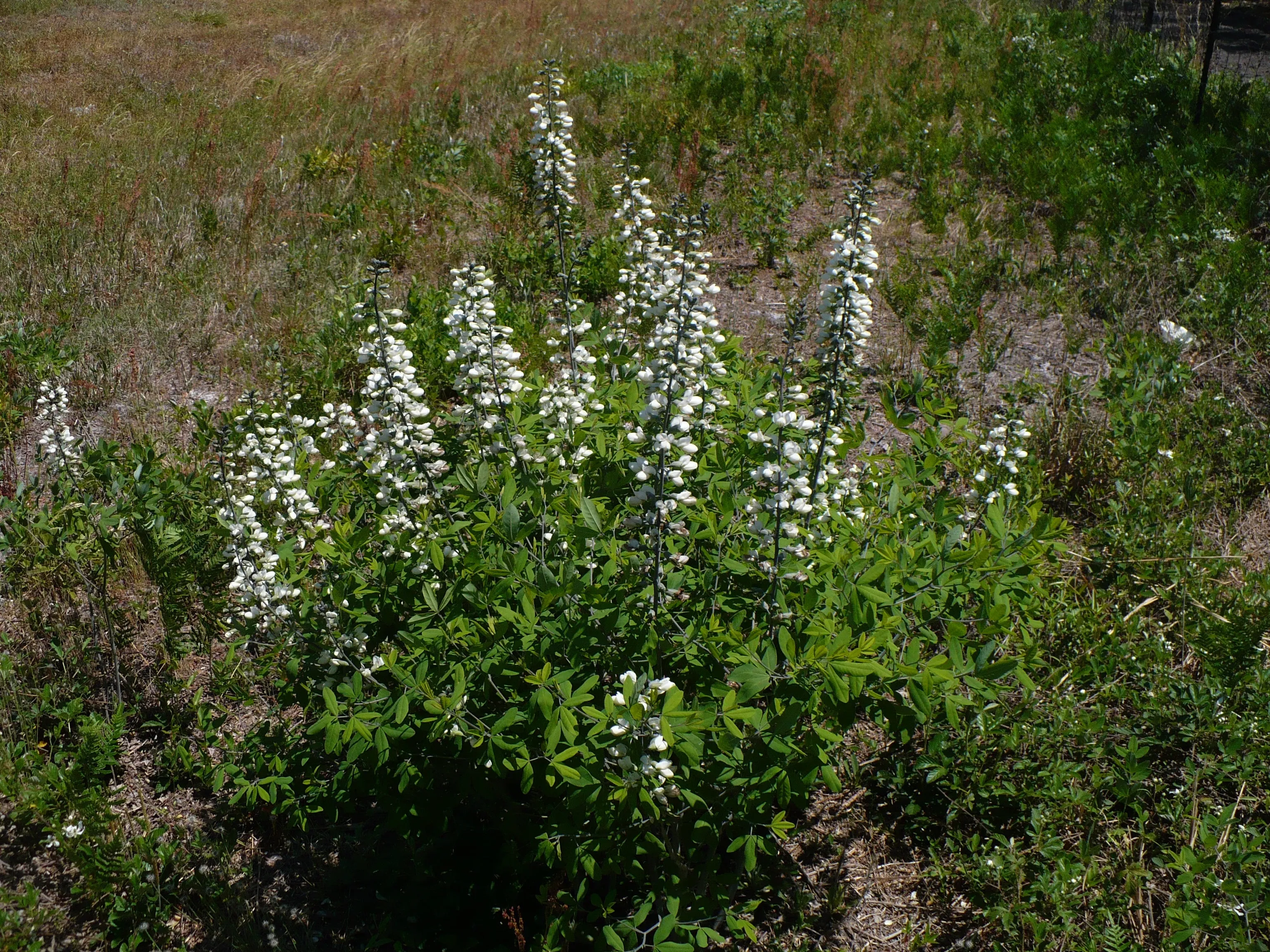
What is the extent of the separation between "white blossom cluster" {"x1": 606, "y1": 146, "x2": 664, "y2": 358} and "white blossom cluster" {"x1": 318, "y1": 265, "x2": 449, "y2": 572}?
93 centimetres

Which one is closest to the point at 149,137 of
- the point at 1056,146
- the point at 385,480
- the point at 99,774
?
the point at 99,774

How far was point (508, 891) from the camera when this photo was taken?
279 centimetres

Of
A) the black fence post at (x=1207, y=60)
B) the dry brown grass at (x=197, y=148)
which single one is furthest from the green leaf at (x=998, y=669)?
the black fence post at (x=1207, y=60)

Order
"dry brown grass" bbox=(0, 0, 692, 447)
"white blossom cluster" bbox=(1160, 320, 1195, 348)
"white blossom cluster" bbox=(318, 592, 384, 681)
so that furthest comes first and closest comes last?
"dry brown grass" bbox=(0, 0, 692, 447) < "white blossom cluster" bbox=(1160, 320, 1195, 348) < "white blossom cluster" bbox=(318, 592, 384, 681)

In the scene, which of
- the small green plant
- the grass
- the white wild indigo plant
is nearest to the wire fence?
the grass

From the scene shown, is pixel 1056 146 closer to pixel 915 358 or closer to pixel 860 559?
pixel 915 358

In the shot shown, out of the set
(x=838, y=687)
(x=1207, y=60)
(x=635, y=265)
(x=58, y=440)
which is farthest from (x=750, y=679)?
(x=1207, y=60)

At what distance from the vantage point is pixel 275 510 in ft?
13.2

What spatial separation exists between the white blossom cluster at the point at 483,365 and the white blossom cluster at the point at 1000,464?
1.85 meters

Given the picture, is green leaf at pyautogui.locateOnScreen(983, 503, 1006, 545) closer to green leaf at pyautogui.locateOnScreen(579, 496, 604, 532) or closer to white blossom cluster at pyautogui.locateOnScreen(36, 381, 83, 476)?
green leaf at pyautogui.locateOnScreen(579, 496, 604, 532)

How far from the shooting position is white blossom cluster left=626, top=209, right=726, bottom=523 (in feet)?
7.54

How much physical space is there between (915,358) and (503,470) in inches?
157

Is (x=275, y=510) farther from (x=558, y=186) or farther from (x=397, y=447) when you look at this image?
(x=558, y=186)

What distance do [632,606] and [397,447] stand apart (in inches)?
36.2
